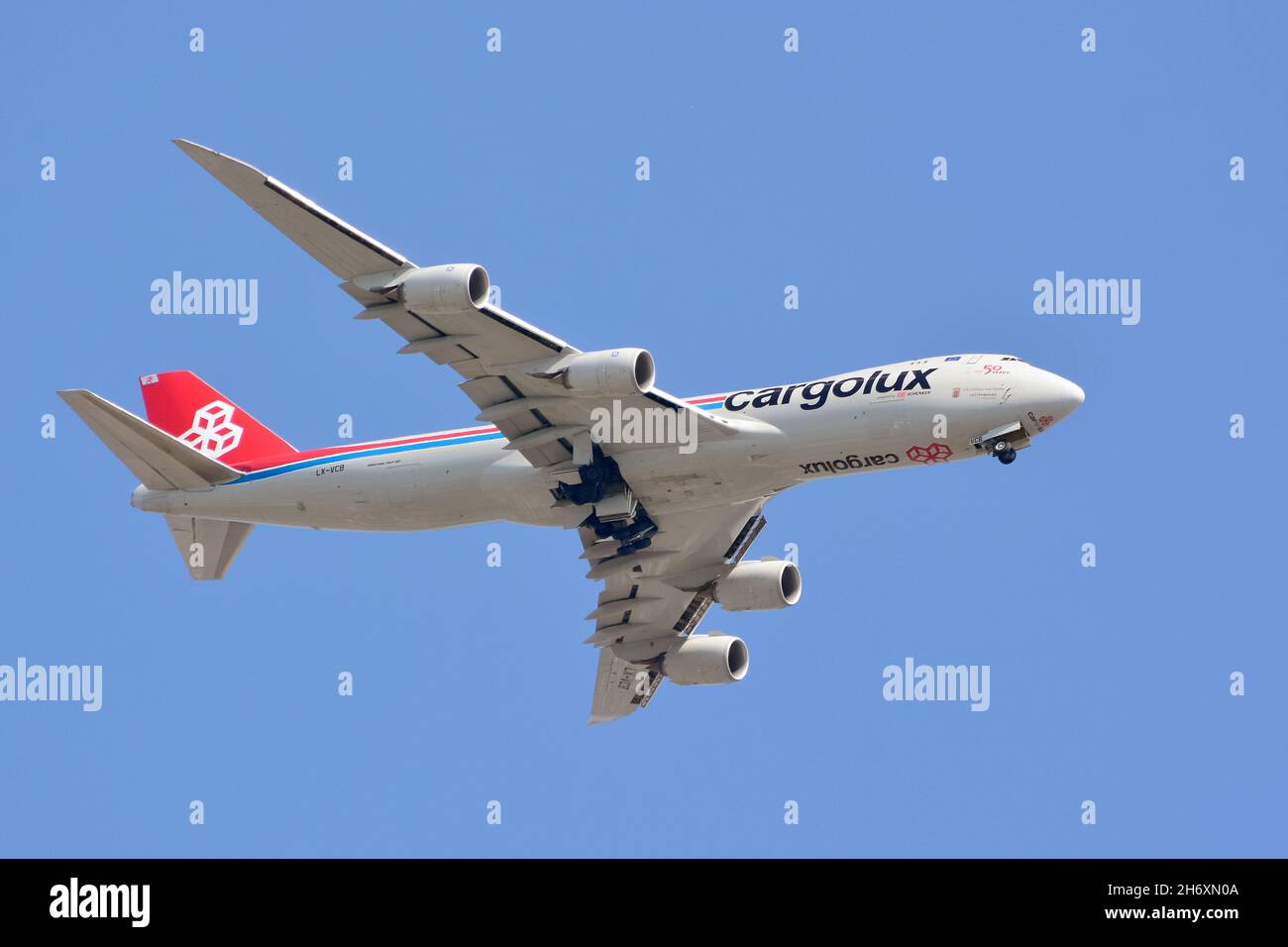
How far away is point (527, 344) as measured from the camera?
49469 millimetres

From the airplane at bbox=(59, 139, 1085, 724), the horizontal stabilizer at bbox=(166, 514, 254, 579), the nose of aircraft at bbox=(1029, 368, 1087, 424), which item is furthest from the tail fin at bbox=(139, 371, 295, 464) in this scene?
the nose of aircraft at bbox=(1029, 368, 1087, 424)

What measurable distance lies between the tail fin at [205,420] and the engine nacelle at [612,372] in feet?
42.9

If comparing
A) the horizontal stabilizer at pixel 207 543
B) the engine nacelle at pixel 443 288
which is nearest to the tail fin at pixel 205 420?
the horizontal stabilizer at pixel 207 543

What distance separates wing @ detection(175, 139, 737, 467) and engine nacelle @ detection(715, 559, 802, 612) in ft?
27.2

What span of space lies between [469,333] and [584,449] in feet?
16.3

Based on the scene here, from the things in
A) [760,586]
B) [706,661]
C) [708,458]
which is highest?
[708,458]

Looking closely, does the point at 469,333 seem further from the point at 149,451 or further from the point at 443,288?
the point at 149,451

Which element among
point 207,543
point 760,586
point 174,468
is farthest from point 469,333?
point 207,543

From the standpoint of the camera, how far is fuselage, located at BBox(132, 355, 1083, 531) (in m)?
49.4

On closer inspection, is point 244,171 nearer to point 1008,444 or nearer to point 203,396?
point 203,396

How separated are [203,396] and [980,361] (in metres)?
25.3

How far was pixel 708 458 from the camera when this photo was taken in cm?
5125

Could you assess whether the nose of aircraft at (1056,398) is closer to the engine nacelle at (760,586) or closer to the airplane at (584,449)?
the airplane at (584,449)
